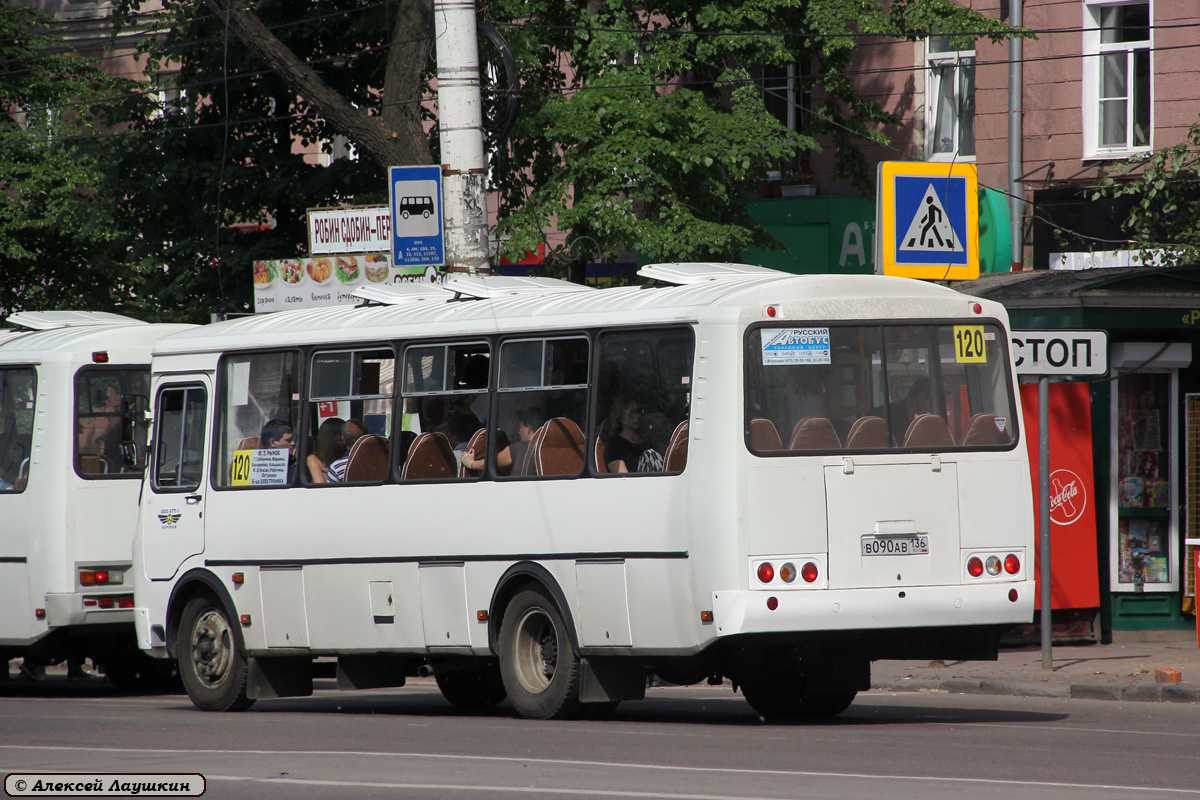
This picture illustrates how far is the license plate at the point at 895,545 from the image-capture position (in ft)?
35.8

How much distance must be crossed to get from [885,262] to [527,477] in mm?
4706

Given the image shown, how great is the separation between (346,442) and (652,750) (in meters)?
4.15

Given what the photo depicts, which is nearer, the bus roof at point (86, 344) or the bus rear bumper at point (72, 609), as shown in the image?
the bus rear bumper at point (72, 609)

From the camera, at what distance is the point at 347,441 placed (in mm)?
13148

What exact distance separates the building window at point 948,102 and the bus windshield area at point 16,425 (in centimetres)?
1364

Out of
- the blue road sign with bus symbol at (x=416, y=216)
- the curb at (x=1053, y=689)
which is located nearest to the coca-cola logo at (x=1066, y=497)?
the curb at (x=1053, y=689)

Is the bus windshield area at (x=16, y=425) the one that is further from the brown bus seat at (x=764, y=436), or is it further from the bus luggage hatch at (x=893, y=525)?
the bus luggage hatch at (x=893, y=525)

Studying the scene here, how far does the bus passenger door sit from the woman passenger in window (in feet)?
13.0

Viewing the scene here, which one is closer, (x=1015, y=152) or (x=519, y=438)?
(x=519, y=438)

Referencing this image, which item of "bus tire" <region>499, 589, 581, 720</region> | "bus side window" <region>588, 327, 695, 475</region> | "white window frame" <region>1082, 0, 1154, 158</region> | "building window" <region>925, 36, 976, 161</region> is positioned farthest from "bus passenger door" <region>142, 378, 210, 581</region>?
"building window" <region>925, 36, 976, 161</region>

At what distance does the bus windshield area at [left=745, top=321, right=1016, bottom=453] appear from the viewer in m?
10.9

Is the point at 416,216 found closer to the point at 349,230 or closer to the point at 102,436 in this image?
the point at 102,436

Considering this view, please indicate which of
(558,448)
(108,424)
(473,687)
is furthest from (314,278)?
(558,448)

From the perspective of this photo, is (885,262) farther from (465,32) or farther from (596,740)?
(596,740)
